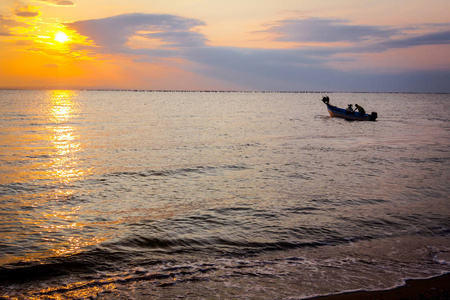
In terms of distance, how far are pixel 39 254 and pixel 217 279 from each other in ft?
15.7

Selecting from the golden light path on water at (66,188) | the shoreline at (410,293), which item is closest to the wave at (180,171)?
the golden light path on water at (66,188)

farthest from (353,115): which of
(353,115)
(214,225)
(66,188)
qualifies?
(214,225)

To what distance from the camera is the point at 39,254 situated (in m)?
8.77

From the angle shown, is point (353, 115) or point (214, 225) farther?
point (353, 115)

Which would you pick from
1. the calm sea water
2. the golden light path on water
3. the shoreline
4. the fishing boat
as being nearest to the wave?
the calm sea water

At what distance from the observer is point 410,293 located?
6812 mm

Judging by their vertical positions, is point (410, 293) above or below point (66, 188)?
below

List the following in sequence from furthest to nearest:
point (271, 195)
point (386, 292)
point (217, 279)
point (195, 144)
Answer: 1. point (195, 144)
2. point (271, 195)
3. point (217, 279)
4. point (386, 292)

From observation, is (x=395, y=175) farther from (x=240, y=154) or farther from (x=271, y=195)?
(x=240, y=154)

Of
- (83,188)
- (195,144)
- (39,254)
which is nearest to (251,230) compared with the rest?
(39,254)

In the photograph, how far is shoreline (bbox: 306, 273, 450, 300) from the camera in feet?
21.8

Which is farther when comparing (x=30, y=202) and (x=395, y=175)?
(x=395, y=175)

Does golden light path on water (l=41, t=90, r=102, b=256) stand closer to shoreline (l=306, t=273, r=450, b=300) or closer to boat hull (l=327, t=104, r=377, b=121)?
shoreline (l=306, t=273, r=450, b=300)

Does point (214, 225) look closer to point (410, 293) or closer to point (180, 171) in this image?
point (410, 293)
